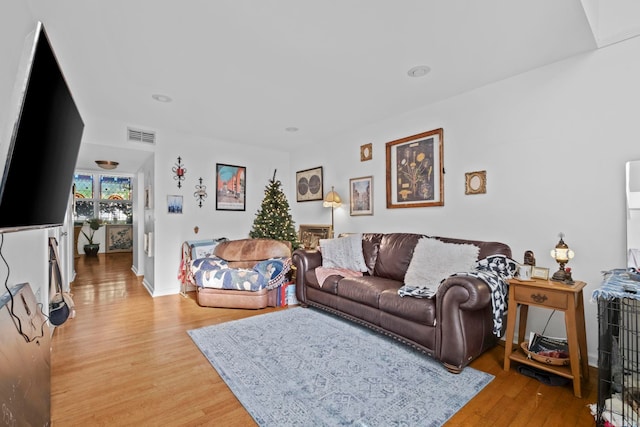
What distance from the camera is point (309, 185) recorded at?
5.20 meters

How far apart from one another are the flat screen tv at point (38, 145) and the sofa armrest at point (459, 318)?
240cm

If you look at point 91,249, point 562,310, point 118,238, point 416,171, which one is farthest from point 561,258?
point 118,238

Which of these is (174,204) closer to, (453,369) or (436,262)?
(436,262)

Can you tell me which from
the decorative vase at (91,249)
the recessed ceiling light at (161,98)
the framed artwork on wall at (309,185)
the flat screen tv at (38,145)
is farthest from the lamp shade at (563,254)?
the decorative vase at (91,249)

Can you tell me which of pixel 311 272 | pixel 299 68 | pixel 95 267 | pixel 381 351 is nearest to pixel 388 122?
pixel 299 68

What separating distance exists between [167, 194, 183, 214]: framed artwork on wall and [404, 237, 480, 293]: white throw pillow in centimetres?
349

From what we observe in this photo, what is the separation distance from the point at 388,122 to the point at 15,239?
145 inches

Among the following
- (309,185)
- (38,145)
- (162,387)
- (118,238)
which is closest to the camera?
(38,145)

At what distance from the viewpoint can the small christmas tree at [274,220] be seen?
5008 mm

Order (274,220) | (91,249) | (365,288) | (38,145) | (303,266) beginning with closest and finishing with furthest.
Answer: (38,145) < (365,288) < (303,266) < (274,220) < (91,249)

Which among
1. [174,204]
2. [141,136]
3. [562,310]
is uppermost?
[141,136]

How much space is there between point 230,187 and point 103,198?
6.81 m

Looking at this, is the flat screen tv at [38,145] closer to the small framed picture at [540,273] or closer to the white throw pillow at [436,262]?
the white throw pillow at [436,262]

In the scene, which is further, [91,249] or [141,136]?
[91,249]
